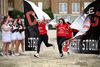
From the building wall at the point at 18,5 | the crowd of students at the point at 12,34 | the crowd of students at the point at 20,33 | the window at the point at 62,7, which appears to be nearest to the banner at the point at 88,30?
the crowd of students at the point at 20,33

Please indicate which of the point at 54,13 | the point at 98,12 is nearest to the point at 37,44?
the point at 98,12

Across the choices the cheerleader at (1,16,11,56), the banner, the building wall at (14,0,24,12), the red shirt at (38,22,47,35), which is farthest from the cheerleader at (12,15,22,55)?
the building wall at (14,0,24,12)

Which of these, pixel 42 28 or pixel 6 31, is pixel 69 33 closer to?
pixel 42 28

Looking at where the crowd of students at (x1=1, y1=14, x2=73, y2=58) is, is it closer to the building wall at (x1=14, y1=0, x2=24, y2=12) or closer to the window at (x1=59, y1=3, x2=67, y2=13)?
the building wall at (x1=14, y1=0, x2=24, y2=12)

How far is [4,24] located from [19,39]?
1212 mm

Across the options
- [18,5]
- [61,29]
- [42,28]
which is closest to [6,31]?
[42,28]

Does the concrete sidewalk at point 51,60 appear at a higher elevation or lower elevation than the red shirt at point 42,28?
lower

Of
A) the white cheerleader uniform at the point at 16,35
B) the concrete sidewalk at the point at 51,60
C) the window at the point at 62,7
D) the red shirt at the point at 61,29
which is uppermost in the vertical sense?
the window at the point at 62,7

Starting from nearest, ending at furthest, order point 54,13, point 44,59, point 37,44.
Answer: point 44,59
point 37,44
point 54,13

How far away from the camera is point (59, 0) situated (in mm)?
79875

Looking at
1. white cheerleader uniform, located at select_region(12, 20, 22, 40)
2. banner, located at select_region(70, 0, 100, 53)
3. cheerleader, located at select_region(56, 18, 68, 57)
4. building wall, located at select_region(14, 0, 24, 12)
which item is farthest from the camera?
building wall, located at select_region(14, 0, 24, 12)

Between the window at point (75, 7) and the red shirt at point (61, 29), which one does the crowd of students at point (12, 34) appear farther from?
the window at point (75, 7)

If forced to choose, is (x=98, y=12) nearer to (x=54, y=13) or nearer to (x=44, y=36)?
(x=44, y=36)

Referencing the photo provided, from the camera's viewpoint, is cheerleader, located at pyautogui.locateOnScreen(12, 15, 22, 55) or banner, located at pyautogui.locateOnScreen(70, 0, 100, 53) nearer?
banner, located at pyautogui.locateOnScreen(70, 0, 100, 53)
